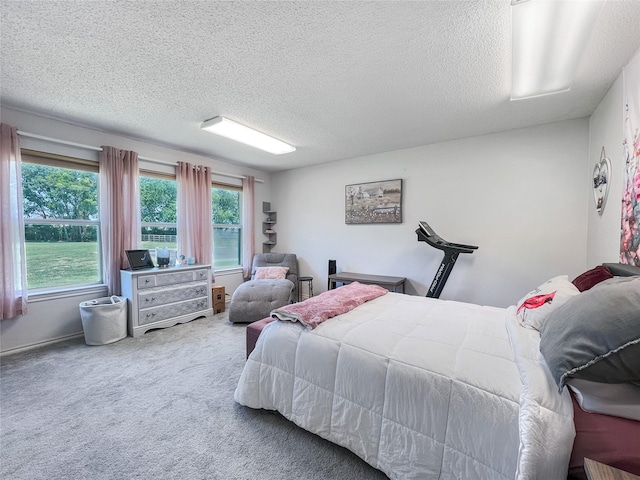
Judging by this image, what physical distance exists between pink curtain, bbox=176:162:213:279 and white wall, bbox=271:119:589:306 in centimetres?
207

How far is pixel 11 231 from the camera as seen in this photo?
8.69ft

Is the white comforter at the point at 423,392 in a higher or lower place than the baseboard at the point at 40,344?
higher

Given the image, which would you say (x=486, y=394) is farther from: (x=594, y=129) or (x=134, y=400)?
(x=594, y=129)

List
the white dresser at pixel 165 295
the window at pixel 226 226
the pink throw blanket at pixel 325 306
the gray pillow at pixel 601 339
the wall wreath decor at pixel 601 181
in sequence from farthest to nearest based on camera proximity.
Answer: the window at pixel 226 226, the white dresser at pixel 165 295, the wall wreath decor at pixel 601 181, the pink throw blanket at pixel 325 306, the gray pillow at pixel 601 339

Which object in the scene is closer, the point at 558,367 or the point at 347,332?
the point at 558,367

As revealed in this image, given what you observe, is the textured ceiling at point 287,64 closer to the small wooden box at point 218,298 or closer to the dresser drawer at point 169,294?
the dresser drawer at point 169,294

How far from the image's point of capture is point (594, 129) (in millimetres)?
2633

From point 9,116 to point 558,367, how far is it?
Answer: 15.4ft

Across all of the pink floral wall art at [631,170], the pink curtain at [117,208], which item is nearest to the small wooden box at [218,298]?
the pink curtain at [117,208]

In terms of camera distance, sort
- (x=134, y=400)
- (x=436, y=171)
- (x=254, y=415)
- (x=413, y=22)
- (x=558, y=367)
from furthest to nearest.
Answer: (x=436, y=171) < (x=134, y=400) < (x=254, y=415) < (x=413, y=22) < (x=558, y=367)

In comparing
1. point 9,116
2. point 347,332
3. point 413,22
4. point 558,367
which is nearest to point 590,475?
point 558,367

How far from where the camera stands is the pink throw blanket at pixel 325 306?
1.85m

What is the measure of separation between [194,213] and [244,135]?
1581 millimetres

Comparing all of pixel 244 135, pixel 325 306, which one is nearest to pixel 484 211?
pixel 325 306
